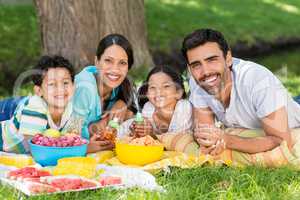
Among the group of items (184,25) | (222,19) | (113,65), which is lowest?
(113,65)

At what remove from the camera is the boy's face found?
4.18 meters

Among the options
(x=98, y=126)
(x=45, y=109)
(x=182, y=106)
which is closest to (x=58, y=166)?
(x=45, y=109)

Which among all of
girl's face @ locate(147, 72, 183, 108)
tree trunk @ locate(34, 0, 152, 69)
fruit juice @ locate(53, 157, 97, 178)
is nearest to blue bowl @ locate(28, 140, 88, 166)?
fruit juice @ locate(53, 157, 97, 178)

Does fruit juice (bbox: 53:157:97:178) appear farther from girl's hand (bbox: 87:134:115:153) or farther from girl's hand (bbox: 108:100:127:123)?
girl's hand (bbox: 108:100:127:123)

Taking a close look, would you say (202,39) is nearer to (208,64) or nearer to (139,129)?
(208,64)

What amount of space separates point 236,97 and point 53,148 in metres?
1.19

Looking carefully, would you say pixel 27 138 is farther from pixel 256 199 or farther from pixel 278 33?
pixel 278 33

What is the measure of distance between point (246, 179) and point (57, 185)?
3.35 ft

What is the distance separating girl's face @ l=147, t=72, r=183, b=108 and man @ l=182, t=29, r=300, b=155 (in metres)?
0.32

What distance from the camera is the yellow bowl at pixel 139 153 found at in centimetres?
386

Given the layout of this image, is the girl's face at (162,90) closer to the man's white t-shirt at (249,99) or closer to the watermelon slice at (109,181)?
the man's white t-shirt at (249,99)

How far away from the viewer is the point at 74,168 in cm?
355

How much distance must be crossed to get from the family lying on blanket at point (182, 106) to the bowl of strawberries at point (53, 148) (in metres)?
0.23

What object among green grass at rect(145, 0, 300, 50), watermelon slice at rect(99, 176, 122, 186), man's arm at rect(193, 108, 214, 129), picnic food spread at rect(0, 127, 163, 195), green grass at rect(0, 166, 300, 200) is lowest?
green grass at rect(0, 166, 300, 200)
